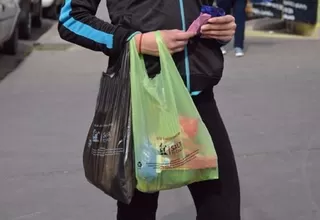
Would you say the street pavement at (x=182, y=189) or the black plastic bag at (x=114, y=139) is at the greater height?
the black plastic bag at (x=114, y=139)

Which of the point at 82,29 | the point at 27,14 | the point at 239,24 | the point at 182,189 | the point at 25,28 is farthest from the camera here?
the point at 25,28

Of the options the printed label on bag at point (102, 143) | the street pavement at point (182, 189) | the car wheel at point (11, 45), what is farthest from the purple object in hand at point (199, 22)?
the car wheel at point (11, 45)

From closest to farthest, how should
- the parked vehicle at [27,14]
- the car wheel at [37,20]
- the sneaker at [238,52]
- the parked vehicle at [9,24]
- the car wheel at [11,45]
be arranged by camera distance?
the parked vehicle at [9,24], the sneaker at [238,52], the car wheel at [11,45], the parked vehicle at [27,14], the car wheel at [37,20]

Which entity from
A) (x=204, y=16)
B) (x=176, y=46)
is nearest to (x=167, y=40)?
(x=176, y=46)

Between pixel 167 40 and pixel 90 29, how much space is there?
29 centimetres

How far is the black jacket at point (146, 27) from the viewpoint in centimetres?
280

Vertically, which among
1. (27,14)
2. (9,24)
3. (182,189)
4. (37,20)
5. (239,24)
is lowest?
(37,20)

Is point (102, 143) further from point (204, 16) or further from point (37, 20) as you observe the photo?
point (37, 20)

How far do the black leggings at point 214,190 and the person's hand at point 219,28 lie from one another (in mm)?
213

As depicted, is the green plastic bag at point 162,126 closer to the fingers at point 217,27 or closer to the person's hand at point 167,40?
the person's hand at point 167,40

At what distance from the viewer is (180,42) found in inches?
108

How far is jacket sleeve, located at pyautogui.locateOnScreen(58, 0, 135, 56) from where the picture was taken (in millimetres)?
2791

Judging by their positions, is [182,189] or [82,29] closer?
[82,29]

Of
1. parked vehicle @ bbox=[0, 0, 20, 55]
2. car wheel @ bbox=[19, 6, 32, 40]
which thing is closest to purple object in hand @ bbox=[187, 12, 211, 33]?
parked vehicle @ bbox=[0, 0, 20, 55]
